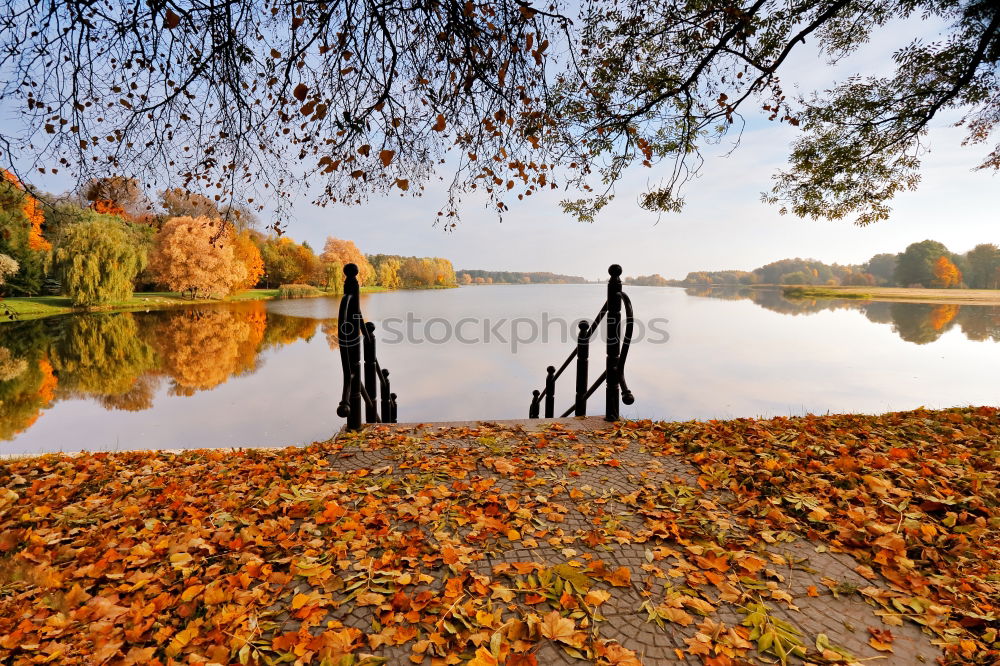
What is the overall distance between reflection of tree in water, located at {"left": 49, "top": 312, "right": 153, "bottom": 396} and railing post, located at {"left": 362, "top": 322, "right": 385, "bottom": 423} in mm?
12689

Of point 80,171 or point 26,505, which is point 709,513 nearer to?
point 26,505

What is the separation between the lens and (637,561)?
2244 mm

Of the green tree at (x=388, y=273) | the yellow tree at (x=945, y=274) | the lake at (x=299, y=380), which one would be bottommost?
the lake at (x=299, y=380)

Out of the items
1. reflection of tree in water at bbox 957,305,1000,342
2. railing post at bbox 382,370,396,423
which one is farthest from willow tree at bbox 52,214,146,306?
reflection of tree in water at bbox 957,305,1000,342

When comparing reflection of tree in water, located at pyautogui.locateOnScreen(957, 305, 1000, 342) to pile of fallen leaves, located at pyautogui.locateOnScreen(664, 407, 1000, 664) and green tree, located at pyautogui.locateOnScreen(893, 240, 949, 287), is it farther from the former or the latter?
pile of fallen leaves, located at pyautogui.locateOnScreen(664, 407, 1000, 664)

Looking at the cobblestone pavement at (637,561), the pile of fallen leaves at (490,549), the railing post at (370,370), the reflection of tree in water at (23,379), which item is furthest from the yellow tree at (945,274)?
the reflection of tree in water at (23,379)

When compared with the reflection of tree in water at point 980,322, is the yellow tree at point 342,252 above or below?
above

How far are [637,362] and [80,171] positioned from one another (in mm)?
19854

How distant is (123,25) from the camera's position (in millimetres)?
3506

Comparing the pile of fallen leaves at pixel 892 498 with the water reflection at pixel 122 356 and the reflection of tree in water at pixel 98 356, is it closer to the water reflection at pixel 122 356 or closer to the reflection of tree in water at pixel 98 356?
the water reflection at pixel 122 356

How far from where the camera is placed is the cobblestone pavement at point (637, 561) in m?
1.73

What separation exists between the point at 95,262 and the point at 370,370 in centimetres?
3128

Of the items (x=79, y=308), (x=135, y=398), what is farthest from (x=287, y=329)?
(x=79, y=308)

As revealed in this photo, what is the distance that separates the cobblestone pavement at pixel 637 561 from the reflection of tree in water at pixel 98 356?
14.8m
